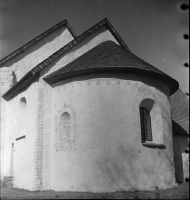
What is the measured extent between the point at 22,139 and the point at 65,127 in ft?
9.31

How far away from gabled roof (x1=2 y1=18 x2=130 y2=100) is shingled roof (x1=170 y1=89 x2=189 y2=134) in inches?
228

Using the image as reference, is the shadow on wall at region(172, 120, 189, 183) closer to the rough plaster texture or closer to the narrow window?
the narrow window

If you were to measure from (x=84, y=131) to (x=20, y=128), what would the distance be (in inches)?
196

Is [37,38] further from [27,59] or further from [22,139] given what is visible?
[22,139]

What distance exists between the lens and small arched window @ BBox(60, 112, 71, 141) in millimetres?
12352

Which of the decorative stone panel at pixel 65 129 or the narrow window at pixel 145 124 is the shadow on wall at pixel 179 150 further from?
the decorative stone panel at pixel 65 129

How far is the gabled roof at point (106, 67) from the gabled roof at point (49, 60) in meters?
0.61

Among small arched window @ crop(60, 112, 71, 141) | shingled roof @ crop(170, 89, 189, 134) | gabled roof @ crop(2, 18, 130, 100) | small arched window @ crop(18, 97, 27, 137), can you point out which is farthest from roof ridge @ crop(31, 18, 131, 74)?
shingled roof @ crop(170, 89, 189, 134)

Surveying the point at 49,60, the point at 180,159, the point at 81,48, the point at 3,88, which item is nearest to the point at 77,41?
the point at 81,48

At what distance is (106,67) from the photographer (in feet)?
39.1

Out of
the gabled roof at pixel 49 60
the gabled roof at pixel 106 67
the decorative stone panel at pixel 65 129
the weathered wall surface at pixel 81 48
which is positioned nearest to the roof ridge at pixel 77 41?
the gabled roof at pixel 49 60

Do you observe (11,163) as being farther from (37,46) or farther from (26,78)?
(37,46)

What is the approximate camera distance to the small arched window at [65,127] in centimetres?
1235

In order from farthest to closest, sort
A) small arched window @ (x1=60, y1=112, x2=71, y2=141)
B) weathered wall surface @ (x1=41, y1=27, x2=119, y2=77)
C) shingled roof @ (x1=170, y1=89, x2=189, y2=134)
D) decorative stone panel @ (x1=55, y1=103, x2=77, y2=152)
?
shingled roof @ (x1=170, y1=89, x2=189, y2=134) < weathered wall surface @ (x1=41, y1=27, x2=119, y2=77) < small arched window @ (x1=60, y1=112, x2=71, y2=141) < decorative stone panel @ (x1=55, y1=103, x2=77, y2=152)
